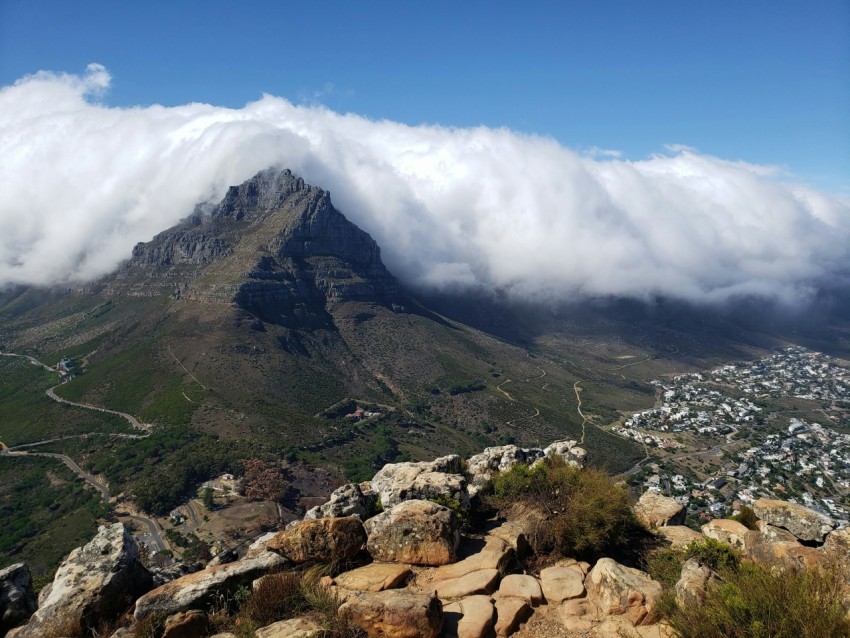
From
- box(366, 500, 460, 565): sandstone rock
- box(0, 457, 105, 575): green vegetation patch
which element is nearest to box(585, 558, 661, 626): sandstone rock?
box(366, 500, 460, 565): sandstone rock

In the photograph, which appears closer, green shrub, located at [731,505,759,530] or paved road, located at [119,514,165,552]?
green shrub, located at [731,505,759,530]

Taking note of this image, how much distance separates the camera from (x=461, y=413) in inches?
5448

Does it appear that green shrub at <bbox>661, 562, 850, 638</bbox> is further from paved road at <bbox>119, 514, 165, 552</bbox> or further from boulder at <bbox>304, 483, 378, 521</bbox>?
paved road at <bbox>119, 514, 165, 552</bbox>

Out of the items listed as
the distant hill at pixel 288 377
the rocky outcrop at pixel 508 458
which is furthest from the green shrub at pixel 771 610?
the distant hill at pixel 288 377


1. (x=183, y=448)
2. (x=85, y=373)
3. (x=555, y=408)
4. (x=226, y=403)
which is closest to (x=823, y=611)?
(x=183, y=448)

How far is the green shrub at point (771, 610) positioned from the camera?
8.70m

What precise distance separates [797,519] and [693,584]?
881 centimetres

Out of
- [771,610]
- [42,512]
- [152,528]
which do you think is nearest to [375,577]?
[771,610]

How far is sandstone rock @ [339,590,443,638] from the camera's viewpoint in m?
10.8

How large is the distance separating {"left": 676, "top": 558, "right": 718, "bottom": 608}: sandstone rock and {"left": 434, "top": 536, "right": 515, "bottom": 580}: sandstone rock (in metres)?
4.90

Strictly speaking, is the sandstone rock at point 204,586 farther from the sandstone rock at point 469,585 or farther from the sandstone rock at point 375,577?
the sandstone rock at point 469,585

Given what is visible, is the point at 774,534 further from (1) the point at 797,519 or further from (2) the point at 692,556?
(2) the point at 692,556

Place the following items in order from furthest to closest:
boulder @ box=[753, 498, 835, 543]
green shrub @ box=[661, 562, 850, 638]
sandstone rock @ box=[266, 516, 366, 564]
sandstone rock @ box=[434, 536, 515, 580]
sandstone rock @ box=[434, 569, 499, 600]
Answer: boulder @ box=[753, 498, 835, 543] < sandstone rock @ box=[266, 516, 366, 564] < sandstone rock @ box=[434, 536, 515, 580] < sandstone rock @ box=[434, 569, 499, 600] < green shrub @ box=[661, 562, 850, 638]

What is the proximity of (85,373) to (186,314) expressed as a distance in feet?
110
